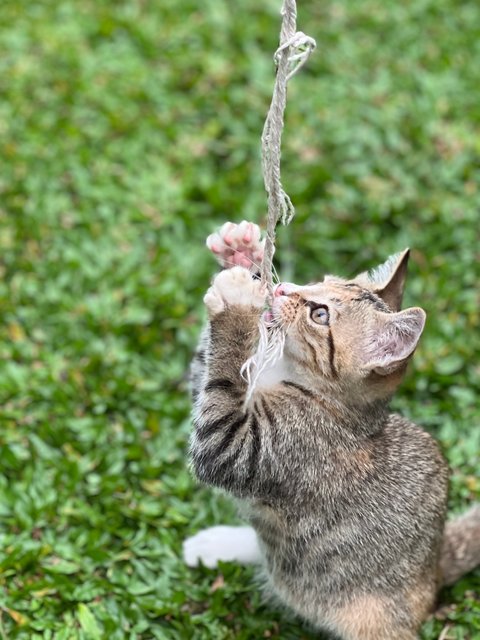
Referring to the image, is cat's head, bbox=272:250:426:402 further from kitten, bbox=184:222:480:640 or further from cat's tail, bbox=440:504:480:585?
cat's tail, bbox=440:504:480:585

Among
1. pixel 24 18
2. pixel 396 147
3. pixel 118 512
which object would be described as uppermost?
pixel 24 18

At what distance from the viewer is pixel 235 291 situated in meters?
3.80

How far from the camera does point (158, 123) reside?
7.18m

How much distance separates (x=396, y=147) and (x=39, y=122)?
269cm

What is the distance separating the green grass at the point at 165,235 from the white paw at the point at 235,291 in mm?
1628

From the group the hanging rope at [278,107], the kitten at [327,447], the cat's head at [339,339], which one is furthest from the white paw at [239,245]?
the hanging rope at [278,107]

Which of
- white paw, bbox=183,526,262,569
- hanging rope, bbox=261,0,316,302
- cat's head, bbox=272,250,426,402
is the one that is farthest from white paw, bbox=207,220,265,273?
white paw, bbox=183,526,262,569

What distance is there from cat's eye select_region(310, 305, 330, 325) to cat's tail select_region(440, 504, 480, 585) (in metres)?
1.43

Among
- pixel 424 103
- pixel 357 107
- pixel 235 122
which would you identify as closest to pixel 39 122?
pixel 235 122

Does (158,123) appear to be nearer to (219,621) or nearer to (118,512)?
(118,512)

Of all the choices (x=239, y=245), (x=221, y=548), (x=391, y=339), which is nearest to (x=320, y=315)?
(x=391, y=339)

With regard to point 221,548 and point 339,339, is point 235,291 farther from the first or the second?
point 221,548

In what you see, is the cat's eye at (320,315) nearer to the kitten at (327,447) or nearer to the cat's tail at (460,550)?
the kitten at (327,447)

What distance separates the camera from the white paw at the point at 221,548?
4.76 meters
